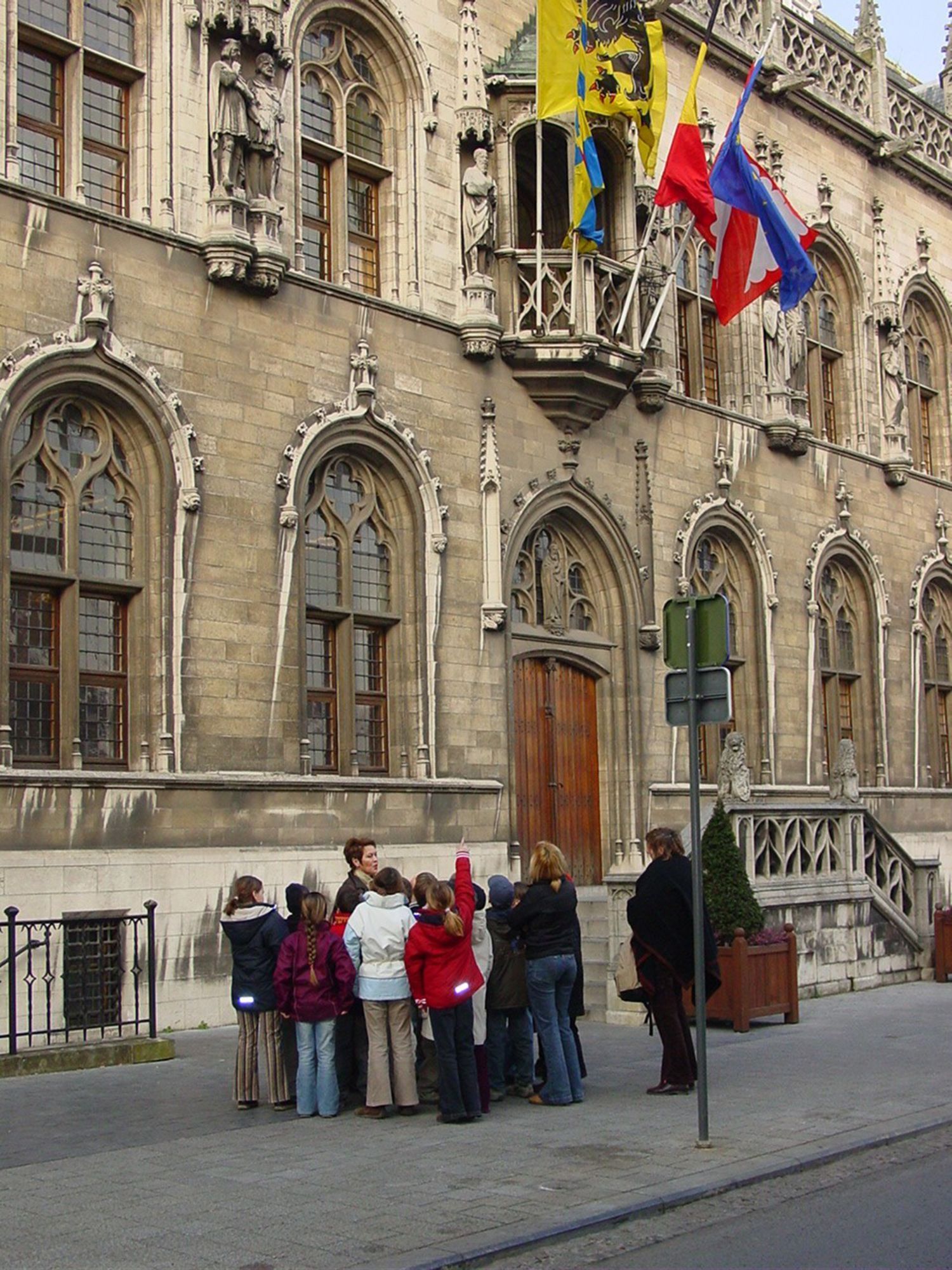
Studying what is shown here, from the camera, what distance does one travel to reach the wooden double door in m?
21.5

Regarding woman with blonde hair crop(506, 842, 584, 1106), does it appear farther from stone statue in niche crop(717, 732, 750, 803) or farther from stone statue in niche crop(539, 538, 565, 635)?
stone statue in niche crop(539, 538, 565, 635)

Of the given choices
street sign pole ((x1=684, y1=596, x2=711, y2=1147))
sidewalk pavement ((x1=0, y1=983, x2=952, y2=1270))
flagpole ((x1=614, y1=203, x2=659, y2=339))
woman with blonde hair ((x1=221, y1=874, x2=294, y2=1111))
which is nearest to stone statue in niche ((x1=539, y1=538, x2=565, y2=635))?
flagpole ((x1=614, y1=203, x2=659, y2=339))

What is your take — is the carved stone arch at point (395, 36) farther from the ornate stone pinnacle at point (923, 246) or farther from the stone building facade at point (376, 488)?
the ornate stone pinnacle at point (923, 246)

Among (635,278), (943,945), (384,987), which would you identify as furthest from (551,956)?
(635,278)

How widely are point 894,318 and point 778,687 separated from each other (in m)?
7.96

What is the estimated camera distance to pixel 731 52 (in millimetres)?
26422

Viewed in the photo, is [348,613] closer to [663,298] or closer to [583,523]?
[583,523]

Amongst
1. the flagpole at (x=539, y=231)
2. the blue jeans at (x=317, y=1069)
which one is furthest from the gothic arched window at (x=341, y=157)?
the blue jeans at (x=317, y=1069)

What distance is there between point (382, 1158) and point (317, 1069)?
65.2 inches

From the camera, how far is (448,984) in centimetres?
1117

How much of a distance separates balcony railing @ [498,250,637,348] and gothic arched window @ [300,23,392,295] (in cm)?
193

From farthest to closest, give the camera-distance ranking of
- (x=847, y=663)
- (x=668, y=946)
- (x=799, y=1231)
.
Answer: (x=847, y=663), (x=668, y=946), (x=799, y=1231)

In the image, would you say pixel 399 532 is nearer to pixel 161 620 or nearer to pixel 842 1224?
pixel 161 620

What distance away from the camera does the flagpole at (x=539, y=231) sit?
67.9ft
